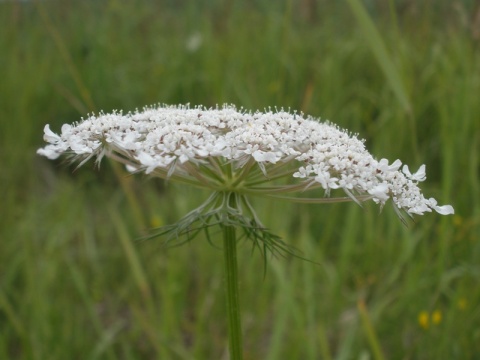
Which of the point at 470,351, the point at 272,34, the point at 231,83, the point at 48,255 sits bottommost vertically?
the point at 470,351

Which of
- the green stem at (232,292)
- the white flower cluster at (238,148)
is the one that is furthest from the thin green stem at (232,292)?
the white flower cluster at (238,148)

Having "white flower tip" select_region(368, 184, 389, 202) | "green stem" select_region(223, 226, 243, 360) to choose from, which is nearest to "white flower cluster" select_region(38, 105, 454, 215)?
"white flower tip" select_region(368, 184, 389, 202)

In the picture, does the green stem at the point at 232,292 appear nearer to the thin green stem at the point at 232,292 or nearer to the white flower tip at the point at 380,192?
the thin green stem at the point at 232,292

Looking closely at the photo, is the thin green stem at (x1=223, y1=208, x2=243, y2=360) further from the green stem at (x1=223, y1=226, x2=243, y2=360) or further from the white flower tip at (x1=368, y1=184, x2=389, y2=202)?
the white flower tip at (x1=368, y1=184, x2=389, y2=202)

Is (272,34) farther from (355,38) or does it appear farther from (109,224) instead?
(109,224)

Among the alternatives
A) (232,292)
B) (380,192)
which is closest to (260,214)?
(232,292)

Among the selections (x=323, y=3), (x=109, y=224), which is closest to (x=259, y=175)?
(x=109, y=224)
